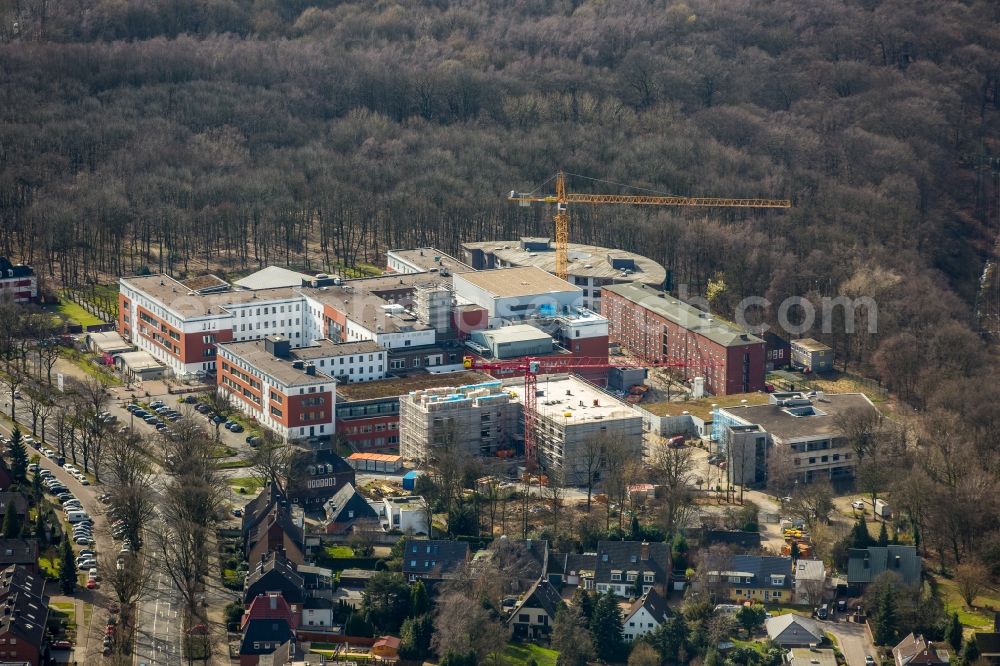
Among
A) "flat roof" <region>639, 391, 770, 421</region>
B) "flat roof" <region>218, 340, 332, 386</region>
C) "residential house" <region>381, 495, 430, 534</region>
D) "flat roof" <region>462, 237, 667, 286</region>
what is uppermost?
"flat roof" <region>462, 237, 667, 286</region>

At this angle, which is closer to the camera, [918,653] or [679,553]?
[918,653]

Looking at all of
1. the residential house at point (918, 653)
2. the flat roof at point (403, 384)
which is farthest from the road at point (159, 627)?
the residential house at point (918, 653)

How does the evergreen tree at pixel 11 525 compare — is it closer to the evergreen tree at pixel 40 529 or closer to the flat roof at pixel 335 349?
the evergreen tree at pixel 40 529

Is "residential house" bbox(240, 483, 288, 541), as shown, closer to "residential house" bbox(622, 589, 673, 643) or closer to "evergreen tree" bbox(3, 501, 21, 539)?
"evergreen tree" bbox(3, 501, 21, 539)

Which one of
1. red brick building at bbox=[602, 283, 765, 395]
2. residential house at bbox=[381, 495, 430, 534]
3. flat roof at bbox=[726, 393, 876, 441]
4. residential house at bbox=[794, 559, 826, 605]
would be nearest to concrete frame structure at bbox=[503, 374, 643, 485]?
flat roof at bbox=[726, 393, 876, 441]

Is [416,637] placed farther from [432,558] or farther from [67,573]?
[67,573]

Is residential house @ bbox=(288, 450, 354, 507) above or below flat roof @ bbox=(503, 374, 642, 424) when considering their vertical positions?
below

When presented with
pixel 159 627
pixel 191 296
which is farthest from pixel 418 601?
pixel 191 296
